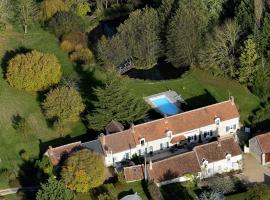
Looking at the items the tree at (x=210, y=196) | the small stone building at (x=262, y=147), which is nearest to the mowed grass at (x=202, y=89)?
the small stone building at (x=262, y=147)

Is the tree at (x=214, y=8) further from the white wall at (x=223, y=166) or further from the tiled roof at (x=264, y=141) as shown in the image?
the white wall at (x=223, y=166)

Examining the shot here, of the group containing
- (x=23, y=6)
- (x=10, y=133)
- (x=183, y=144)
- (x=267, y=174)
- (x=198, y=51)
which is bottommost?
(x=267, y=174)

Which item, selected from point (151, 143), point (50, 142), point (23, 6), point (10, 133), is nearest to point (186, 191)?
point (151, 143)

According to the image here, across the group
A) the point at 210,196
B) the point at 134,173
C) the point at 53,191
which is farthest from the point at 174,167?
the point at 53,191

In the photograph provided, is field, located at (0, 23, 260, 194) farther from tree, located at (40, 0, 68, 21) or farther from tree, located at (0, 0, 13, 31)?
tree, located at (40, 0, 68, 21)

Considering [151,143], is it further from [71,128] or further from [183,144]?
[71,128]

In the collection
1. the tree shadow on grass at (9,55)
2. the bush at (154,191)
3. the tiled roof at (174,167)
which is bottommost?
the bush at (154,191)

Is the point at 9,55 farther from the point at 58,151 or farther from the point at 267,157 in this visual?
the point at 267,157
